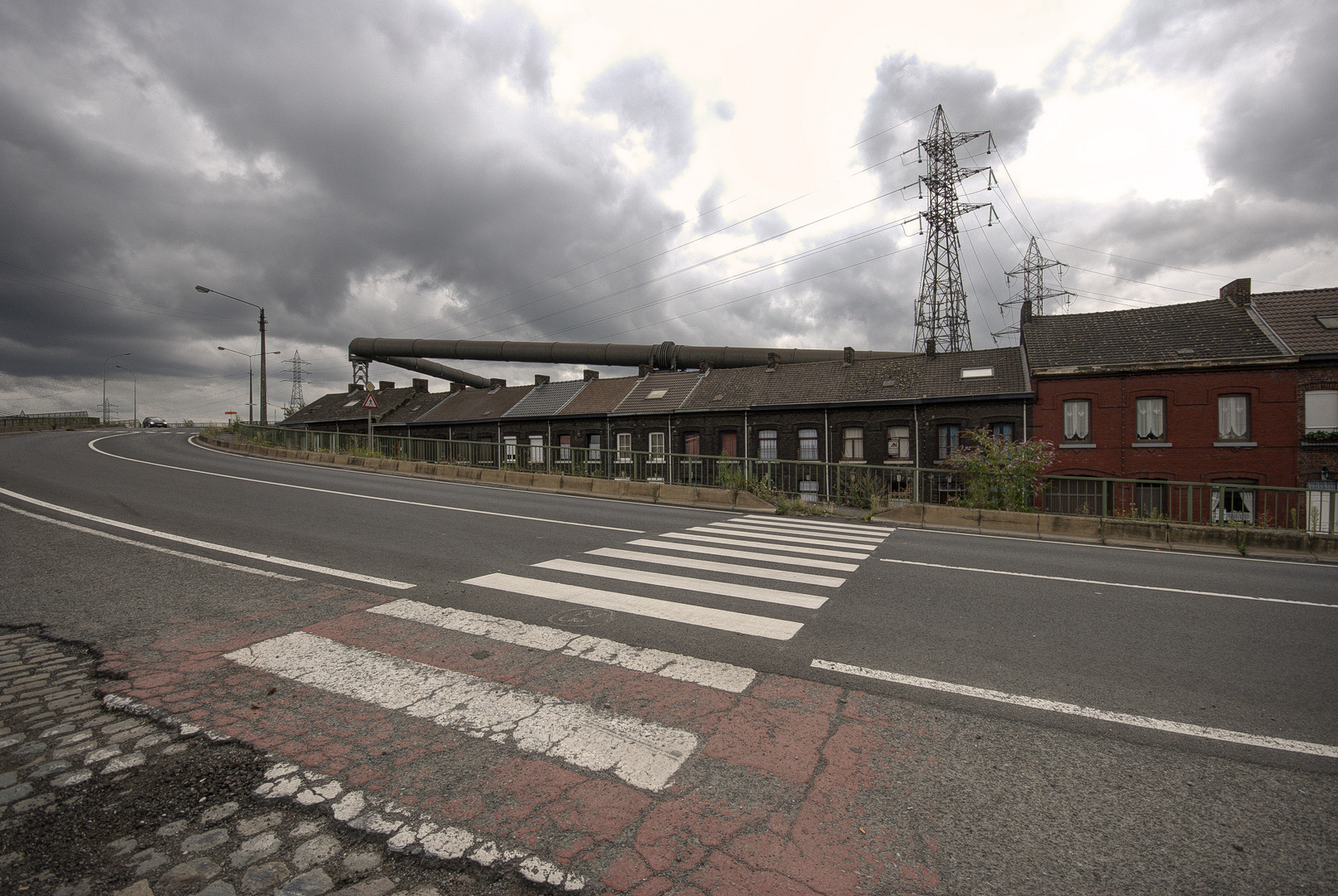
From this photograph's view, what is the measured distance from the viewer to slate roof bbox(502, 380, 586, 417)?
36781 millimetres

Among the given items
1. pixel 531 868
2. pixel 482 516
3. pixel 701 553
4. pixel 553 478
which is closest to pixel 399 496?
pixel 482 516

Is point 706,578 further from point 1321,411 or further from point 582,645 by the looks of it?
point 1321,411

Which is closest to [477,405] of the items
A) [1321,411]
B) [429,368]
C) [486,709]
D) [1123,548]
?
[429,368]

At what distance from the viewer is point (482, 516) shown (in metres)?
10.4

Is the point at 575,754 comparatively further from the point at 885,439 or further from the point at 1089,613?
the point at 885,439

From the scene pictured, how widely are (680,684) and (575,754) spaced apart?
3.20 feet

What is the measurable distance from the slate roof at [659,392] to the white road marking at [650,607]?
85.3ft

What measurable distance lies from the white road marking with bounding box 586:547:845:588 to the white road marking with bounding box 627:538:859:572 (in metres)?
0.45

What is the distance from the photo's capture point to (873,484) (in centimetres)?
1480

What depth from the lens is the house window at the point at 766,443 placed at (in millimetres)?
29188

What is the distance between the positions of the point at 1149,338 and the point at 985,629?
2583 cm

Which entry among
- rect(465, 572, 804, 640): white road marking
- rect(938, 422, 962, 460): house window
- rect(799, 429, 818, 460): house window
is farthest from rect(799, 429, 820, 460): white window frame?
rect(465, 572, 804, 640): white road marking

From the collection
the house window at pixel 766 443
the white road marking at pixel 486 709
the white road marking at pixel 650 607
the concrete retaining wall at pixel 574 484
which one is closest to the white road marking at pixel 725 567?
the white road marking at pixel 650 607

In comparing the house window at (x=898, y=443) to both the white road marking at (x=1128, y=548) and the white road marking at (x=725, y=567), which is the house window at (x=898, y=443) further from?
the white road marking at (x=725, y=567)
